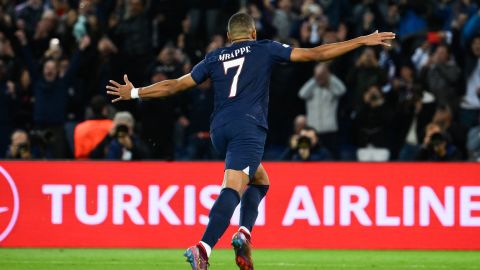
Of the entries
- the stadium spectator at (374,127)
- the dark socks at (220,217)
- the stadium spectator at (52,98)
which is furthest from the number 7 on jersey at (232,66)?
the stadium spectator at (52,98)

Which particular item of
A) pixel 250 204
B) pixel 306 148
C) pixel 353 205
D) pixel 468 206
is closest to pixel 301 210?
pixel 353 205

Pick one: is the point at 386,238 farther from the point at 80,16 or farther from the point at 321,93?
the point at 80,16

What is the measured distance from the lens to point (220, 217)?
32.0ft

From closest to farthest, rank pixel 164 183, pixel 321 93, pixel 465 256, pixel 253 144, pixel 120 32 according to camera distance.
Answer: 1. pixel 253 144
2. pixel 465 256
3. pixel 164 183
4. pixel 321 93
5. pixel 120 32

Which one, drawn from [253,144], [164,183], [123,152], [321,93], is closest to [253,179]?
[253,144]

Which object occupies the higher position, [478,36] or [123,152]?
[478,36]

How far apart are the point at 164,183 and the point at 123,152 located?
153 cm

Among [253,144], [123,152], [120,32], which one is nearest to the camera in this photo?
[253,144]

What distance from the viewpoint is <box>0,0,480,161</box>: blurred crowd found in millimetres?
16609

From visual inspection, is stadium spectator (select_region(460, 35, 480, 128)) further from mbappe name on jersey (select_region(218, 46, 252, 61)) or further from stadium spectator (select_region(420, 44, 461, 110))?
mbappe name on jersey (select_region(218, 46, 252, 61))

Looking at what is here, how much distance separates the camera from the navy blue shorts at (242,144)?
9945 millimetres

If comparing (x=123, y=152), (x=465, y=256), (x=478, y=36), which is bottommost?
(x=465, y=256)

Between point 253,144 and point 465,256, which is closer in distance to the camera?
point 253,144

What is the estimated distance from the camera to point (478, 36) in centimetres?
1706
